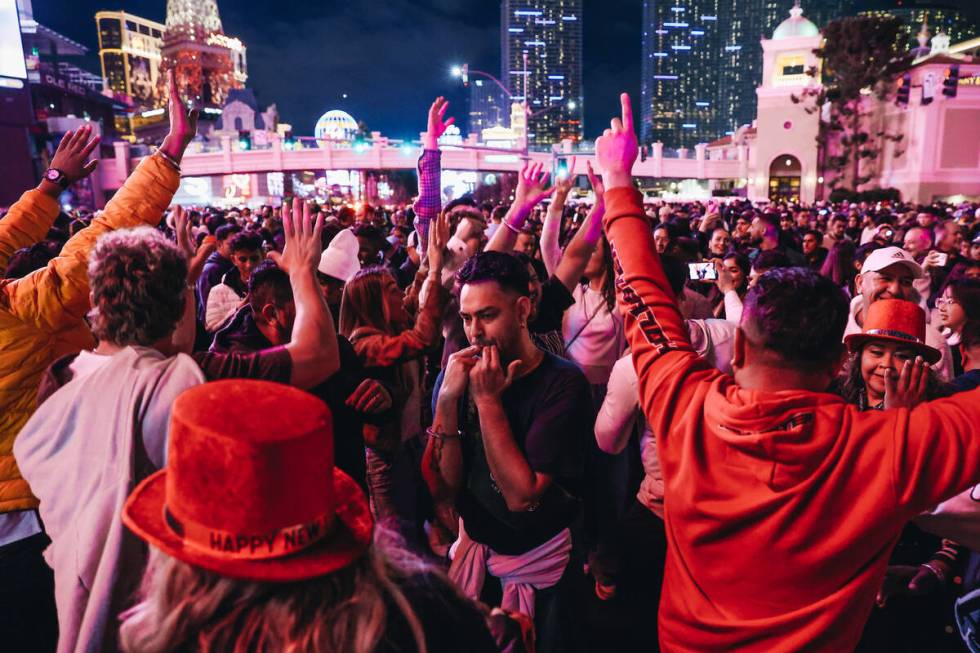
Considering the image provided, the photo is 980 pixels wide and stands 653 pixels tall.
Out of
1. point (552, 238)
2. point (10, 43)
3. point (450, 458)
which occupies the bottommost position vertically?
point (450, 458)

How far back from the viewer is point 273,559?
1.02 m

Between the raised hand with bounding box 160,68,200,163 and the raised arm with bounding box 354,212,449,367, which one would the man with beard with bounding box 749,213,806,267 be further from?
the raised hand with bounding box 160,68,200,163

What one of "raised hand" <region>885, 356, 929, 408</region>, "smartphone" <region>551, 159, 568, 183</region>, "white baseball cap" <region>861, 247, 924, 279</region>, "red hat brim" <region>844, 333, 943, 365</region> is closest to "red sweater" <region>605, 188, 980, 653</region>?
"raised hand" <region>885, 356, 929, 408</region>

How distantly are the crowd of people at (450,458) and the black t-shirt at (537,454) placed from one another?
0.01 m

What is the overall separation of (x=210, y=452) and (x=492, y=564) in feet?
5.90

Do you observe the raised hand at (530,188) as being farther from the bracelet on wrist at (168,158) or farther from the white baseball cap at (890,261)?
the bracelet on wrist at (168,158)

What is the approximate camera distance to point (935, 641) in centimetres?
341

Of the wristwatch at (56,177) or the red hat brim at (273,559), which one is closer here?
the red hat brim at (273,559)

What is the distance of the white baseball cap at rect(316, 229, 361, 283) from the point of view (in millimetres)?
4418

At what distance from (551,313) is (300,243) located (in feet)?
6.76

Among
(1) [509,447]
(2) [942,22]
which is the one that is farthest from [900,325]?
(2) [942,22]

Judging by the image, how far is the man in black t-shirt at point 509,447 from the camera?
7.41 feet

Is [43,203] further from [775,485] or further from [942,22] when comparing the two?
[942,22]

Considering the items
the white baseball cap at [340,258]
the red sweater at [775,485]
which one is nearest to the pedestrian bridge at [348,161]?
the white baseball cap at [340,258]
